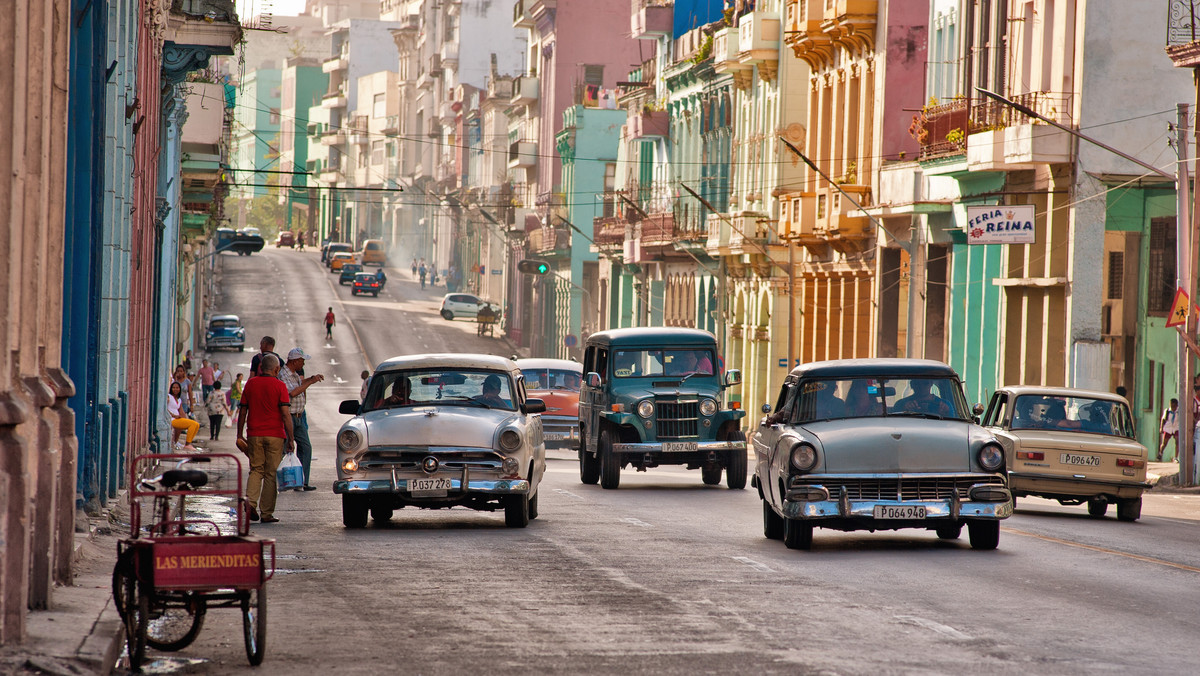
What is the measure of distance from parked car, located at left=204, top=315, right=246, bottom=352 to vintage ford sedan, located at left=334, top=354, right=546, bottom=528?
6675 centimetres

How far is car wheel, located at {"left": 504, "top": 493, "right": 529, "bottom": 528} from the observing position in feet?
65.6

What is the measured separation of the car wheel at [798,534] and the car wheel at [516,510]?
334cm

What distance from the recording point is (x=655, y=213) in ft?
253

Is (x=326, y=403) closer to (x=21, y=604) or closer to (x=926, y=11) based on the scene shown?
(x=926, y=11)

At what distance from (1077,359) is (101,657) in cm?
3203

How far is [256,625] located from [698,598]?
397 centimetres

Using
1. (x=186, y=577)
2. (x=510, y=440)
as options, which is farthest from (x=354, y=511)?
(x=186, y=577)

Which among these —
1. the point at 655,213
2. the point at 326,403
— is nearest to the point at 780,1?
the point at 655,213

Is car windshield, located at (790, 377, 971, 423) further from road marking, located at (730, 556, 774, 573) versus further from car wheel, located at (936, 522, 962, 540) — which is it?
road marking, located at (730, 556, 774, 573)

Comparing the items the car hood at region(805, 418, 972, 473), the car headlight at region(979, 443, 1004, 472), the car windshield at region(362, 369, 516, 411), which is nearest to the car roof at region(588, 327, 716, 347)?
the car windshield at region(362, 369, 516, 411)

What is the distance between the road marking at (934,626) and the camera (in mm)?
11745

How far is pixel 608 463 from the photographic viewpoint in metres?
28.5

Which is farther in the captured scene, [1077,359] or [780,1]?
[780,1]

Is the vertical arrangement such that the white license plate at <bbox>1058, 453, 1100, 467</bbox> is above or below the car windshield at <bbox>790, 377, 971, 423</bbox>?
below
